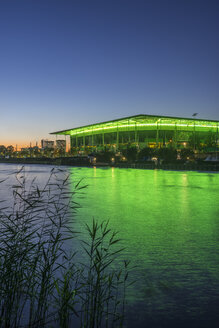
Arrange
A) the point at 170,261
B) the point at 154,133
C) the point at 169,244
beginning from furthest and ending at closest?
the point at 154,133
the point at 169,244
the point at 170,261

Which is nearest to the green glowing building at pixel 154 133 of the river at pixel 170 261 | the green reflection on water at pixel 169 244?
the green reflection on water at pixel 169 244

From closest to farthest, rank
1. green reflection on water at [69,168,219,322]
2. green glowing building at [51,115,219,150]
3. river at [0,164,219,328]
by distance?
river at [0,164,219,328]
green reflection on water at [69,168,219,322]
green glowing building at [51,115,219,150]

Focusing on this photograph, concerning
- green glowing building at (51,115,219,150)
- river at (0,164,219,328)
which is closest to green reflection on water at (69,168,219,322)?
river at (0,164,219,328)

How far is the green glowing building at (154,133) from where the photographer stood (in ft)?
305

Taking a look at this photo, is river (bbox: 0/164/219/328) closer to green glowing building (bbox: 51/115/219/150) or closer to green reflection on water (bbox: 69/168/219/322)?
green reflection on water (bbox: 69/168/219/322)

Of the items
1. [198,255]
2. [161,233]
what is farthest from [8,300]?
[161,233]

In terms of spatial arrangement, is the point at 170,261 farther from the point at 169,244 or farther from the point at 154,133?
the point at 154,133

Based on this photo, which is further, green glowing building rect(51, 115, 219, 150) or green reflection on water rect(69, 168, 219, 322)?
green glowing building rect(51, 115, 219, 150)

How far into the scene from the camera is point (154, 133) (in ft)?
336

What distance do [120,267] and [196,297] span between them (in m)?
1.60

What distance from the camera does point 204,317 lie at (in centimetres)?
432

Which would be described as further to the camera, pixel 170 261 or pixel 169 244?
pixel 169 244

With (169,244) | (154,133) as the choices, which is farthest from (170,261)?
(154,133)

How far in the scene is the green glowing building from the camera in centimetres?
9306
